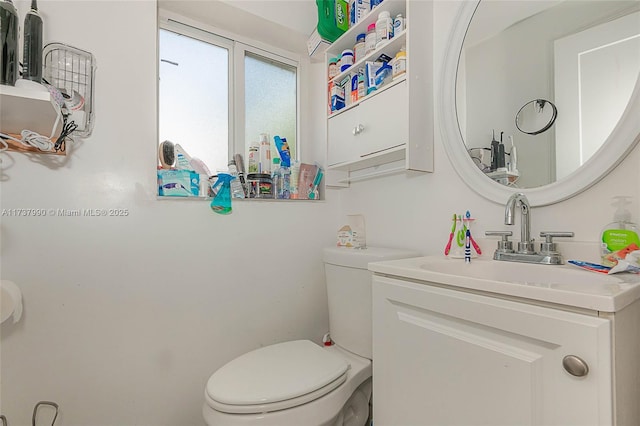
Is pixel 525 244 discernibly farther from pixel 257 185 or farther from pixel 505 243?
pixel 257 185

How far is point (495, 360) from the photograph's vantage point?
588mm

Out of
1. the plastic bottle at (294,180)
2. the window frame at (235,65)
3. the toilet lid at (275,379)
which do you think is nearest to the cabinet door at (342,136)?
the plastic bottle at (294,180)

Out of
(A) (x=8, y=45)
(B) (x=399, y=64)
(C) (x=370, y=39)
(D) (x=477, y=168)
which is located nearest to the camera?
(A) (x=8, y=45)

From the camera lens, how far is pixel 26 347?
0.96 m

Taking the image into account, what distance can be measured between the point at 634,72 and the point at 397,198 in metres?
0.76

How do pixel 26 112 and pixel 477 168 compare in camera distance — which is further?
pixel 477 168

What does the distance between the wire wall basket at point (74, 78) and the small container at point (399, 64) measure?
3.43 feet

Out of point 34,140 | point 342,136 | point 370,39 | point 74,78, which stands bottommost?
point 34,140

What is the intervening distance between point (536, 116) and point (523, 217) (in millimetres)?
311

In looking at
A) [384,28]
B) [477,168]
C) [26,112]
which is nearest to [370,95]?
[384,28]

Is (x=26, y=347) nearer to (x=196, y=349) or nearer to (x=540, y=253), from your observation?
(x=196, y=349)

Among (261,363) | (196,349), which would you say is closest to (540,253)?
(261,363)

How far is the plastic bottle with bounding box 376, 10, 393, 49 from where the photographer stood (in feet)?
3.86

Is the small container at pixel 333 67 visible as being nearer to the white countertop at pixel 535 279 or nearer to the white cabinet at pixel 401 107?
the white cabinet at pixel 401 107
